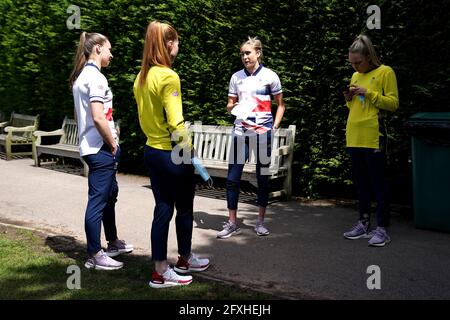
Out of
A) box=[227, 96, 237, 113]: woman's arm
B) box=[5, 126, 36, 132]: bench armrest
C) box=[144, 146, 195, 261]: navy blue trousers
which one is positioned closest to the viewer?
box=[144, 146, 195, 261]: navy blue trousers

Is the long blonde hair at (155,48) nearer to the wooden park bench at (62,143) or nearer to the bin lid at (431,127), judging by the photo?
the bin lid at (431,127)

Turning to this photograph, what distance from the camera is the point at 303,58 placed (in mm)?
7488

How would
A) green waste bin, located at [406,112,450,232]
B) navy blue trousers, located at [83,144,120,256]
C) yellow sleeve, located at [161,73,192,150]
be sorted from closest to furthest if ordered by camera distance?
yellow sleeve, located at [161,73,192,150] < navy blue trousers, located at [83,144,120,256] < green waste bin, located at [406,112,450,232]

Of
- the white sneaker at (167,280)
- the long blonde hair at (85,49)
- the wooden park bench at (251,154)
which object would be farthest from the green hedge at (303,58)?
the white sneaker at (167,280)

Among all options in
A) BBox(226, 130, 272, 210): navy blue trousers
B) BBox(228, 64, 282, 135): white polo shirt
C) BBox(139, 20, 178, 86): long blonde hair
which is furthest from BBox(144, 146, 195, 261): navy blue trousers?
BBox(228, 64, 282, 135): white polo shirt

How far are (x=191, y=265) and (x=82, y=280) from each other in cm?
89

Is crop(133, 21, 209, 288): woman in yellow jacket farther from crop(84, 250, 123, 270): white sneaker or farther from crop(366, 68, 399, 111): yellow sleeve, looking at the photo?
crop(366, 68, 399, 111): yellow sleeve

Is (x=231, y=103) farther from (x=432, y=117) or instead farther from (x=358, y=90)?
(x=432, y=117)

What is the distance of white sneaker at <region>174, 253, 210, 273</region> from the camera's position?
4.66m

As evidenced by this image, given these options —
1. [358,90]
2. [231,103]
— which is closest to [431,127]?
[358,90]

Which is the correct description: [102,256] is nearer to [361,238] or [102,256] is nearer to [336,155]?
[361,238]

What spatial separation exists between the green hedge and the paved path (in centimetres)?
83

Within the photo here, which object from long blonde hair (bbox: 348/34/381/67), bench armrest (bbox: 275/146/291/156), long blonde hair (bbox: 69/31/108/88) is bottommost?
bench armrest (bbox: 275/146/291/156)

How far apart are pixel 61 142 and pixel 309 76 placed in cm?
585
